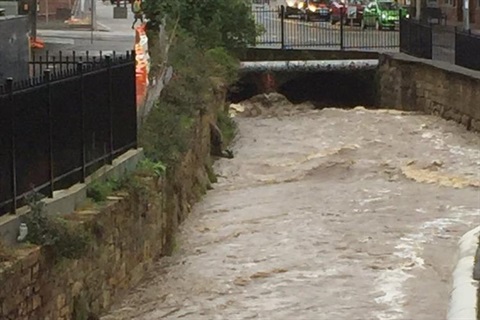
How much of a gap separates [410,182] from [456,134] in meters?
6.86

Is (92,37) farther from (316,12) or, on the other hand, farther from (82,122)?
(316,12)

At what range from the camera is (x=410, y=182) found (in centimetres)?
2131

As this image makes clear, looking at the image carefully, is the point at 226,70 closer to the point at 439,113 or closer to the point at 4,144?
the point at 439,113

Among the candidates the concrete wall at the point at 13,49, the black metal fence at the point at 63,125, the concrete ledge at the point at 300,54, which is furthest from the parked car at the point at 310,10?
the black metal fence at the point at 63,125

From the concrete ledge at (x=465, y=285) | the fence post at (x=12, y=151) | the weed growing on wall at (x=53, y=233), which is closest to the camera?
the weed growing on wall at (x=53, y=233)

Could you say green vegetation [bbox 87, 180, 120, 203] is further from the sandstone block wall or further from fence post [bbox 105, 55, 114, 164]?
fence post [bbox 105, 55, 114, 164]

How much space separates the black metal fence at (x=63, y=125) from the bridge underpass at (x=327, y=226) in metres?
1.62

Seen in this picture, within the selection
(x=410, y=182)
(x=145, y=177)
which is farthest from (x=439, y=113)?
(x=145, y=177)

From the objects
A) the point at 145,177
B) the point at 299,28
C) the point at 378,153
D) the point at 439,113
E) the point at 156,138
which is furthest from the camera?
the point at 299,28

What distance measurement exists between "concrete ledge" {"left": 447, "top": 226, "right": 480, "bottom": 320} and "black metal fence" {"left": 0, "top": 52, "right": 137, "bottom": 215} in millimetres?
4075

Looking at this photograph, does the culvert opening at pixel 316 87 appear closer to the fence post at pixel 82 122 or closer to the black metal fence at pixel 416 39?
the black metal fence at pixel 416 39

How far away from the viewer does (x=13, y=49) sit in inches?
614

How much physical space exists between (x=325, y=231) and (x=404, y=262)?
91.7 inches

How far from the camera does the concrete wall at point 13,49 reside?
605 inches
